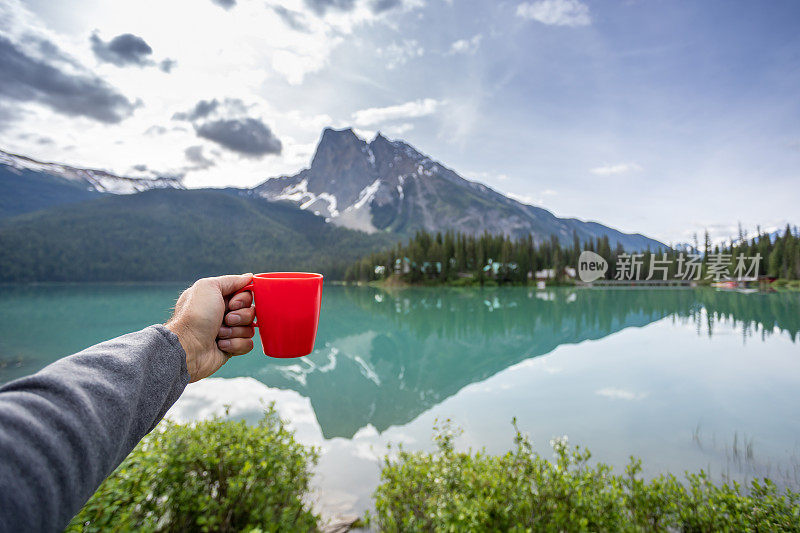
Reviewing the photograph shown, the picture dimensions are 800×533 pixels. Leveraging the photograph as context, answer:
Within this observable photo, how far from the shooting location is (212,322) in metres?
1.69

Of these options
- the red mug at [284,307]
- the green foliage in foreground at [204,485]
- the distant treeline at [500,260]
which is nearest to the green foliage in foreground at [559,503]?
the green foliage in foreground at [204,485]

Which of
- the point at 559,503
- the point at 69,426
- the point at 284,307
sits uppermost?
the point at 284,307

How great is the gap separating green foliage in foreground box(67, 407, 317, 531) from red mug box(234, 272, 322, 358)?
6.98ft

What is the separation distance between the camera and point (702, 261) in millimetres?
77875

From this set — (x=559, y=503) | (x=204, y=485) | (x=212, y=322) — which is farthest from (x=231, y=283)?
(x=559, y=503)

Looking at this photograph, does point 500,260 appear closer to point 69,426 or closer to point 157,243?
point 69,426

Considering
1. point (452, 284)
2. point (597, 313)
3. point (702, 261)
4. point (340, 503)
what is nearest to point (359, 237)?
point (452, 284)

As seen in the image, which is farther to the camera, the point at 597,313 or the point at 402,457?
the point at 597,313

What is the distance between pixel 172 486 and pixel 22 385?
3.53 metres

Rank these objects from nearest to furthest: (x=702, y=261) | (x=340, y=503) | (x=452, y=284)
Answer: (x=340, y=503) < (x=452, y=284) < (x=702, y=261)

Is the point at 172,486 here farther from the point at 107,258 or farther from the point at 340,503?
the point at 107,258

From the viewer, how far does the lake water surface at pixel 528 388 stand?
8.79 metres

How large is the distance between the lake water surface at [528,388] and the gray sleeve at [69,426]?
0.69m

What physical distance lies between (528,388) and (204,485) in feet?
42.7
